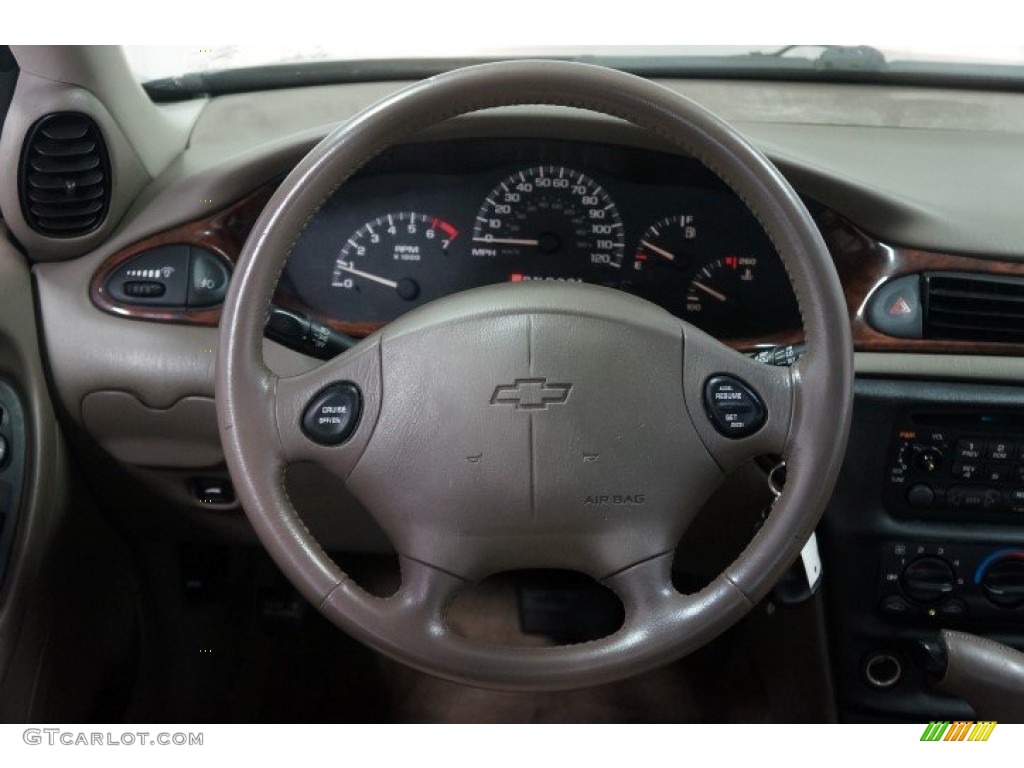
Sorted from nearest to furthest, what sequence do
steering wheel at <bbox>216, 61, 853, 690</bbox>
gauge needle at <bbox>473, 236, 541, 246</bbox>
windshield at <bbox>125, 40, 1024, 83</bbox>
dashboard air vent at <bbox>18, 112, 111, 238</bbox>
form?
1. steering wheel at <bbox>216, 61, 853, 690</bbox>
2. dashboard air vent at <bbox>18, 112, 111, 238</bbox>
3. gauge needle at <bbox>473, 236, 541, 246</bbox>
4. windshield at <bbox>125, 40, 1024, 83</bbox>

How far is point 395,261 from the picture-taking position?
5.06 feet

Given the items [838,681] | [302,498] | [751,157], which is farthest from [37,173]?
[838,681]

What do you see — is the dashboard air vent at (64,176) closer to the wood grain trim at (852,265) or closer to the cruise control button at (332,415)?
the wood grain trim at (852,265)

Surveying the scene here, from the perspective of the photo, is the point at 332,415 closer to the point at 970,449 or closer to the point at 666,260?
the point at 666,260

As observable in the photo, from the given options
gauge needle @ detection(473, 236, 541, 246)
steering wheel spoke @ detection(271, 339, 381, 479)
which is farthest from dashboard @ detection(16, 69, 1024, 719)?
steering wheel spoke @ detection(271, 339, 381, 479)

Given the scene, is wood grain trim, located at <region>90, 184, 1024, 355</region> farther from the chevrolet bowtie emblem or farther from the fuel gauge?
the chevrolet bowtie emblem

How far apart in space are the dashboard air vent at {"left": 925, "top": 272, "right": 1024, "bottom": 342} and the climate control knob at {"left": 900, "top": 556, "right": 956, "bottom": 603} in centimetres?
33

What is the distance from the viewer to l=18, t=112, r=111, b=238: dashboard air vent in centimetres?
142

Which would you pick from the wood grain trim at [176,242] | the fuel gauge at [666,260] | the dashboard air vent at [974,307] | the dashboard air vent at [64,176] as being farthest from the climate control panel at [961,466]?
the dashboard air vent at [64,176]

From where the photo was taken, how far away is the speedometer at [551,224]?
4.97 feet

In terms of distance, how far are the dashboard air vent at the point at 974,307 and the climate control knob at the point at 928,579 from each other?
12.9 inches

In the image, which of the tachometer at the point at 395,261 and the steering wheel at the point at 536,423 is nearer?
the steering wheel at the point at 536,423

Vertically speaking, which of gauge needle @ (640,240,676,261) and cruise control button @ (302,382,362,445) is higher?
gauge needle @ (640,240,676,261)

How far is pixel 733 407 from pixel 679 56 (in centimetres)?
85
